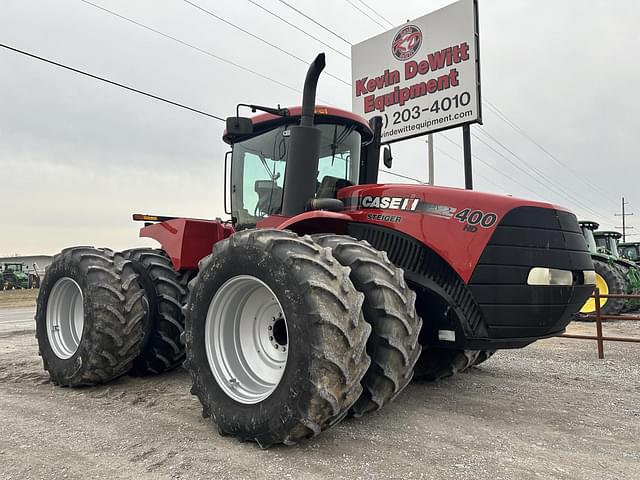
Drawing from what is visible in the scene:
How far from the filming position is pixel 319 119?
468 centimetres


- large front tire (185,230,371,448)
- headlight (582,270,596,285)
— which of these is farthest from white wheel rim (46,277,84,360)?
headlight (582,270,596,285)

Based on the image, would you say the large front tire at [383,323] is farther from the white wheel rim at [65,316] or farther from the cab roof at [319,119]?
the white wheel rim at [65,316]

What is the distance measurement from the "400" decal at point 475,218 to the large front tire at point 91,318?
309cm

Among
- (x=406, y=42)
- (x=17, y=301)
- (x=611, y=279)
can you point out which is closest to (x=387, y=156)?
(x=406, y=42)

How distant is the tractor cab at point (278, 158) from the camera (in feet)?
15.5

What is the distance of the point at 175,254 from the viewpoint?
523 centimetres

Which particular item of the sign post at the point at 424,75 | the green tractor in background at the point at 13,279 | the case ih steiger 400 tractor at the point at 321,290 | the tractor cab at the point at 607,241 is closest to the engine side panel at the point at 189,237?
the case ih steiger 400 tractor at the point at 321,290

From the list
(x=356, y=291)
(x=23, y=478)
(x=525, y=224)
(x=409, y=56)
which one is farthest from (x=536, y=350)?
(x=409, y=56)

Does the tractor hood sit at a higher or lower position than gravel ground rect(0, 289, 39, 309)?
higher

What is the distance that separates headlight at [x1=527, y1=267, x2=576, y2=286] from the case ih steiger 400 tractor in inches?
0.4

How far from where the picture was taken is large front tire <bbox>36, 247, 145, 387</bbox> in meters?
4.57

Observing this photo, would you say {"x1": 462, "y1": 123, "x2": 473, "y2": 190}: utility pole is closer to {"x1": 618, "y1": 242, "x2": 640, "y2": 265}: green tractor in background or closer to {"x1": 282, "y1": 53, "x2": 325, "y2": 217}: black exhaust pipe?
A: {"x1": 282, "y1": 53, "x2": 325, "y2": 217}: black exhaust pipe

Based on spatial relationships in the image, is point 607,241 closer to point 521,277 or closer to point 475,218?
point 521,277

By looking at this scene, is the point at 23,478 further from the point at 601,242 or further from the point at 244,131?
the point at 601,242
